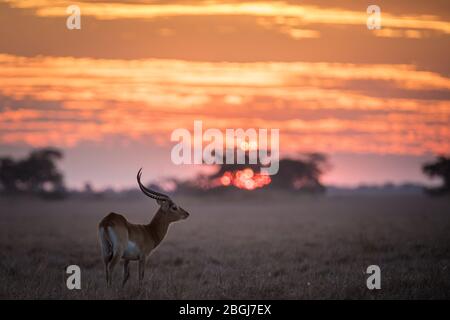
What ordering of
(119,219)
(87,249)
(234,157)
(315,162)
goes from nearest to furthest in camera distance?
1. (119,219)
2. (87,249)
3. (234,157)
4. (315,162)

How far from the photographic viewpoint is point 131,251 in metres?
12.6

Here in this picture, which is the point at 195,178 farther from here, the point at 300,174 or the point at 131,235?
the point at 131,235

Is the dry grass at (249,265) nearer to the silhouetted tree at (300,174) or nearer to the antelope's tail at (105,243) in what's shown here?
the antelope's tail at (105,243)

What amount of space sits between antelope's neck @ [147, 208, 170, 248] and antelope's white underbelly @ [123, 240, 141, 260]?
26.2 inches

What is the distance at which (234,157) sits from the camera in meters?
67.6

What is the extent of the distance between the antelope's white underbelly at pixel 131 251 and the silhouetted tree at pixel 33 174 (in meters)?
57.0

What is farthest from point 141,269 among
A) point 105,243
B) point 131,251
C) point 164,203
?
point 164,203

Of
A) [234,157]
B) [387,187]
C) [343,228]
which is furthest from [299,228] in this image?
[387,187]

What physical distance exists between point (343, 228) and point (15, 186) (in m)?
46.6

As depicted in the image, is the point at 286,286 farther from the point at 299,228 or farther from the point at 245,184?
the point at 245,184

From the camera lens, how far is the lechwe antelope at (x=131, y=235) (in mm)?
12070

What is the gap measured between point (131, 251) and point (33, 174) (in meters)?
57.4

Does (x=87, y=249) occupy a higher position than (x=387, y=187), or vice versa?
(x=387, y=187)
